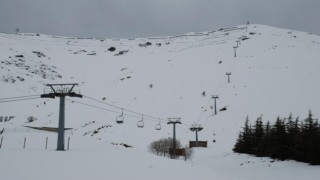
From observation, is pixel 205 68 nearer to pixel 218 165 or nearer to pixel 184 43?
pixel 184 43

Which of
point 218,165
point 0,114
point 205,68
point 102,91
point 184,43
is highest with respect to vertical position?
point 184,43

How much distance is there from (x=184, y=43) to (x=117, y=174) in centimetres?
12667

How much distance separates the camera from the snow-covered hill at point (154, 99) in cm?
2866

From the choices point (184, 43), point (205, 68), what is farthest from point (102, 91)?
point (184, 43)

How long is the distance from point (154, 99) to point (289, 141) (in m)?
55.4

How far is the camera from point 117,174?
22594 mm

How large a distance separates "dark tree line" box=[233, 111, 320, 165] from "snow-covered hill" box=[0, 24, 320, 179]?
1095 mm

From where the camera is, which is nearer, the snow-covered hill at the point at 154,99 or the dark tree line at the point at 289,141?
the snow-covered hill at the point at 154,99

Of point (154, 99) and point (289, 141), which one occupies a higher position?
point (154, 99)

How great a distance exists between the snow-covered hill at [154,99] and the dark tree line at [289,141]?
110cm

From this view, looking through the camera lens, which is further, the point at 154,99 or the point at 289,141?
the point at 154,99

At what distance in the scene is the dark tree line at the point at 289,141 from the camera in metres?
29.1

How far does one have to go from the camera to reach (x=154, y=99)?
285 feet

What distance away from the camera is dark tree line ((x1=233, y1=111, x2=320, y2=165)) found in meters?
29.1
